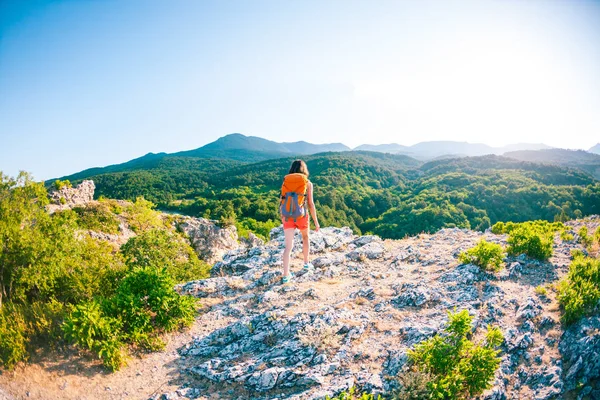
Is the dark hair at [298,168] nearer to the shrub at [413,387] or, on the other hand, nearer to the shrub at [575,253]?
the shrub at [413,387]

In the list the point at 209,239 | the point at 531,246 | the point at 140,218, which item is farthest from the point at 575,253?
the point at 140,218

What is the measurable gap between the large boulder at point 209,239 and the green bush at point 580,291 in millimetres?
21909

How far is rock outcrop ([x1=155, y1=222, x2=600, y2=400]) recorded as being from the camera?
4812 mm

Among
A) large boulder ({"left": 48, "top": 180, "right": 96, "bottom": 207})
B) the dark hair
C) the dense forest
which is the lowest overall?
the dense forest

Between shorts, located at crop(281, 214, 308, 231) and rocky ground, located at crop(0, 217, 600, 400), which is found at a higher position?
shorts, located at crop(281, 214, 308, 231)

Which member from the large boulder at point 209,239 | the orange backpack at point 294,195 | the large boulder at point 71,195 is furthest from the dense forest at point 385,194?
the orange backpack at point 294,195

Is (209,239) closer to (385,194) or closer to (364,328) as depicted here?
(364,328)

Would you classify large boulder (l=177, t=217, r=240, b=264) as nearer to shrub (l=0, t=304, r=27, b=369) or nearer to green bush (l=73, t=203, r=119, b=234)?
green bush (l=73, t=203, r=119, b=234)

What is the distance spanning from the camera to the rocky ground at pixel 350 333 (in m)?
4.81

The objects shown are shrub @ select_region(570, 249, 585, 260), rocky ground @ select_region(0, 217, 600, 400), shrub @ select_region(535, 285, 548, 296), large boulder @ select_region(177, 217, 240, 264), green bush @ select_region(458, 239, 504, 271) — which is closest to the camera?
rocky ground @ select_region(0, 217, 600, 400)

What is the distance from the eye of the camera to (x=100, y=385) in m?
4.97

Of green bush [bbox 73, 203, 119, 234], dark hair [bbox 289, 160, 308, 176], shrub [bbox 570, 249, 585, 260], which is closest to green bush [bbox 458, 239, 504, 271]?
shrub [bbox 570, 249, 585, 260]

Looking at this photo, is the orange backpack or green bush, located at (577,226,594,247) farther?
green bush, located at (577,226,594,247)

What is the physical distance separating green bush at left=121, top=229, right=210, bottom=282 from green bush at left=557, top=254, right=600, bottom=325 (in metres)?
9.97
